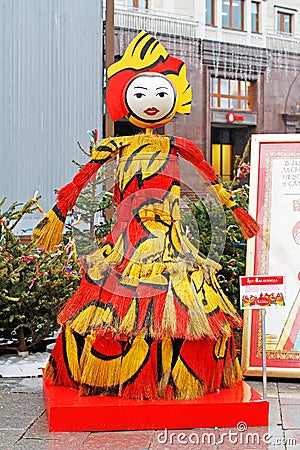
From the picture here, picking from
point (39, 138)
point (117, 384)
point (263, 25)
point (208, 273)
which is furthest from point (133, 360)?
point (263, 25)

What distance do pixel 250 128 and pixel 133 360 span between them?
64.1 ft

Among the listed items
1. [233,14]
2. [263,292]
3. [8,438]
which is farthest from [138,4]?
[8,438]

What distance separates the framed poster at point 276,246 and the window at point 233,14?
55.4 ft

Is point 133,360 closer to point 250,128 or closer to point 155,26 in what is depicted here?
point 155,26

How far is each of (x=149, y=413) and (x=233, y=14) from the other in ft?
64.1

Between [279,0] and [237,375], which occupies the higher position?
[279,0]

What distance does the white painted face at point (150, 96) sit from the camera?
502cm

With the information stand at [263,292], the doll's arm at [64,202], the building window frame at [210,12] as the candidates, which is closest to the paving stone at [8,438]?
the doll's arm at [64,202]

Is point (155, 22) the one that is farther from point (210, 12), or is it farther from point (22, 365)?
point (22, 365)

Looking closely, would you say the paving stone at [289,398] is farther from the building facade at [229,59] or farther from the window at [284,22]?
the window at [284,22]

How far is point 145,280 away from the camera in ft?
15.8

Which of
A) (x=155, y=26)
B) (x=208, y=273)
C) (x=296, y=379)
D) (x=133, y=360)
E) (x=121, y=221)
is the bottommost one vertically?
(x=296, y=379)

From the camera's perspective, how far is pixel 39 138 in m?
9.30

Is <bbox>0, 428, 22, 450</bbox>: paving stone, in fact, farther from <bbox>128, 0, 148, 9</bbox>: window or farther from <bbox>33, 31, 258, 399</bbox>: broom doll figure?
<bbox>128, 0, 148, 9</bbox>: window
